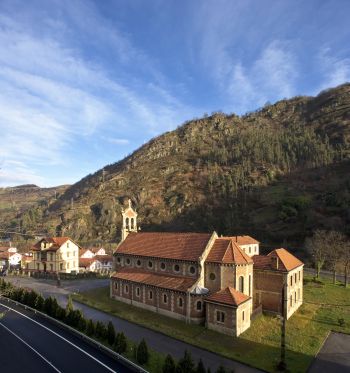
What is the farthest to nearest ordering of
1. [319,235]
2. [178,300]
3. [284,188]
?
[284,188] < [319,235] < [178,300]

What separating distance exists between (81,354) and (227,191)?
111308 millimetres

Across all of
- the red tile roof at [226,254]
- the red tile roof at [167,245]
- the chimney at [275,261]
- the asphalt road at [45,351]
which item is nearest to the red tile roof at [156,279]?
the red tile roof at [167,245]

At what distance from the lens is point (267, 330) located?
121 ft

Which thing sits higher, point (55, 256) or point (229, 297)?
point (229, 297)

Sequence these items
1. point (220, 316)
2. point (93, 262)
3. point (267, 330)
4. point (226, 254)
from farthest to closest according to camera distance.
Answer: point (93, 262) → point (226, 254) → point (267, 330) → point (220, 316)

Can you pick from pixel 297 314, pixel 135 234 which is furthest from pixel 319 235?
pixel 135 234

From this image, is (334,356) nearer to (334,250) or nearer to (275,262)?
(275,262)

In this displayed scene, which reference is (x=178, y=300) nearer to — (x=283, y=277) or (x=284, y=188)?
(x=283, y=277)

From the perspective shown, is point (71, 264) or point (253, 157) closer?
point (71, 264)

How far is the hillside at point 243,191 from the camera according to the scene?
10112 centimetres

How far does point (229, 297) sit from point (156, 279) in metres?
11.8

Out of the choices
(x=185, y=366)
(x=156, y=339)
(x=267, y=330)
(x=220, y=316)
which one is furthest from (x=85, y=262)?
(x=185, y=366)

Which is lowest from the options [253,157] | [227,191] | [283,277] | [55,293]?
[55,293]

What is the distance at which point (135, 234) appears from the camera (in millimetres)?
54156
